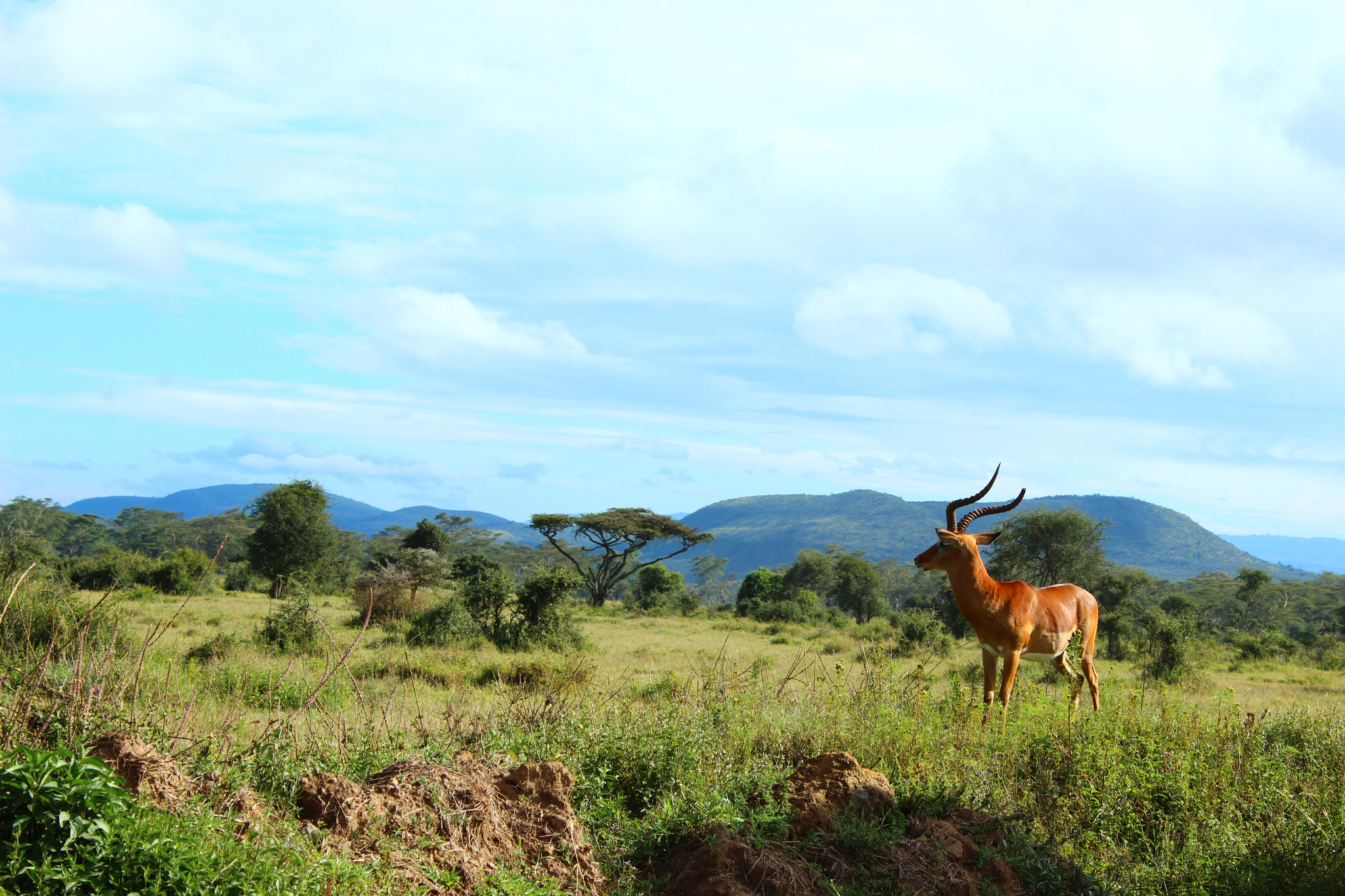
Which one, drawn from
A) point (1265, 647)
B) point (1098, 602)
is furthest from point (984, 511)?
point (1265, 647)

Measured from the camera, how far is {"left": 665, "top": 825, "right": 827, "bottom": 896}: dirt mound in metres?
4.11

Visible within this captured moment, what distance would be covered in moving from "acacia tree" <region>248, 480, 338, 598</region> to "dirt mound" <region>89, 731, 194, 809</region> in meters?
30.1

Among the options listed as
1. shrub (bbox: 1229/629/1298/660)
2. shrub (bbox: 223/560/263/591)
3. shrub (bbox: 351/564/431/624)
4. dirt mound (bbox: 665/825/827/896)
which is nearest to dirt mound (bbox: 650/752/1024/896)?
dirt mound (bbox: 665/825/827/896)

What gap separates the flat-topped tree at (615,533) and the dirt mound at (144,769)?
115 feet

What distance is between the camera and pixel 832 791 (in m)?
5.19

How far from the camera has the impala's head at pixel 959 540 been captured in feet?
24.3

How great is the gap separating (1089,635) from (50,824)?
8.51 metres

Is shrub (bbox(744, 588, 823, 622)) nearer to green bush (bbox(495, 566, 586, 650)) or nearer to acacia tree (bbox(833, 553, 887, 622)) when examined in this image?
acacia tree (bbox(833, 553, 887, 622))

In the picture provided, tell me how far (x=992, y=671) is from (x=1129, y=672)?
43.5ft

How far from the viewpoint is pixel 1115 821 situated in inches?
214

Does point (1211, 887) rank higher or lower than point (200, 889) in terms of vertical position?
lower

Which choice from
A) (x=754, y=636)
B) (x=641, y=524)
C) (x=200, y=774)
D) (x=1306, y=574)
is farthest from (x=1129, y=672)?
(x=1306, y=574)

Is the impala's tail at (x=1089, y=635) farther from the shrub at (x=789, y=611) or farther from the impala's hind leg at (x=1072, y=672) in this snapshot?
the shrub at (x=789, y=611)

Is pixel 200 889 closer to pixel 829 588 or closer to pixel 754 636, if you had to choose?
pixel 754 636
